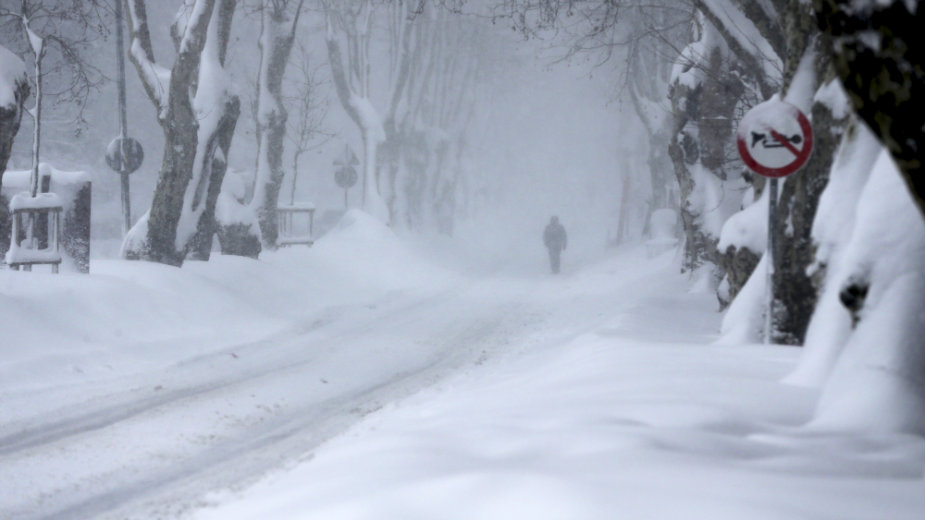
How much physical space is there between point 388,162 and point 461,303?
14772mm

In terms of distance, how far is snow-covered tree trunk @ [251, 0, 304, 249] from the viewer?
1883 cm

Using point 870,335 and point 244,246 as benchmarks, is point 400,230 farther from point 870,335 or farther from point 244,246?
point 870,335

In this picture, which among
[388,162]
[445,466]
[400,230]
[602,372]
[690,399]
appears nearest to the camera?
[445,466]

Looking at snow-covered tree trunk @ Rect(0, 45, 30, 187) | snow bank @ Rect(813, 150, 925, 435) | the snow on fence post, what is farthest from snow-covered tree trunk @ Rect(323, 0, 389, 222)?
snow bank @ Rect(813, 150, 925, 435)

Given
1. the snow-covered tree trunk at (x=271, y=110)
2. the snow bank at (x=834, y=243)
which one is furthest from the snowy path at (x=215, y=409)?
the snow-covered tree trunk at (x=271, y=110)

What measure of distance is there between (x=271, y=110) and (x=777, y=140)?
1416cm

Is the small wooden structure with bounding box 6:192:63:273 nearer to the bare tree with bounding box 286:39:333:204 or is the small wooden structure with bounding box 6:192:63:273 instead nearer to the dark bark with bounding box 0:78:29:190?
the dark bark with bounding box 0:78:29:190

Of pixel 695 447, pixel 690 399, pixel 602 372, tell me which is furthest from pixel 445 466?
pixel 602 372

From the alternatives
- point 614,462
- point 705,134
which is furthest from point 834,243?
point 705,134

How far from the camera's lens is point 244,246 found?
17828 mm

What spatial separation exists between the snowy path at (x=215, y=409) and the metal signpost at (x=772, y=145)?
3.35m

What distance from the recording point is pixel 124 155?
57.7 ft

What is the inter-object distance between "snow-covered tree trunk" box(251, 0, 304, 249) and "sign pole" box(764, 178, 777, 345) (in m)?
13.0

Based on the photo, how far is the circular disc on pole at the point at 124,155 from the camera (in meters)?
17.6
